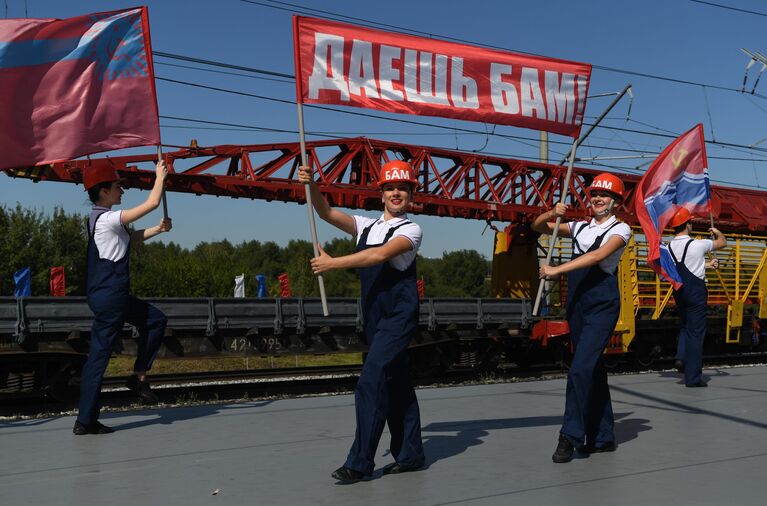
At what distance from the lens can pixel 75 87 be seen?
668 centimetres

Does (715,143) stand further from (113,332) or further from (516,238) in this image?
(113,332)

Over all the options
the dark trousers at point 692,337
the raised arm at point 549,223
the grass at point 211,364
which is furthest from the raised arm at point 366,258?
the grass at point 211,364

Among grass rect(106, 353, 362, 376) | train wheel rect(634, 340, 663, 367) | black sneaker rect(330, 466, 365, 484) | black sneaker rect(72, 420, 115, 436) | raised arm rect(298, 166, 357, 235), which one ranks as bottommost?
grass rect(106, 353, 362, 376)

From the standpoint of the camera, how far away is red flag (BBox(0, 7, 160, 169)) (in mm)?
6496

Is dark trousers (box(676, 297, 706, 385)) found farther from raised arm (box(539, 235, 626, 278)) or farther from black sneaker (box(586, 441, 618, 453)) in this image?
raised arm (box(539, 235, 626, 278))

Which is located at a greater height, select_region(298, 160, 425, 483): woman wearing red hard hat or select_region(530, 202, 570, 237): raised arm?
select_region(530, 202, 570, 237): raised arm

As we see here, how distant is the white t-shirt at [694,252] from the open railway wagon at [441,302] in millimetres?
3856

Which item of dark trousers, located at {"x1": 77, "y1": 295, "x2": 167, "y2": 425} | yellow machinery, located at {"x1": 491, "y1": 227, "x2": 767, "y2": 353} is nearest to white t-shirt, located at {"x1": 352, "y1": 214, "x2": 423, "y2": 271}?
dark trousers, located at {"x1": 77, "y1": 295, "x2": 167, "y2": 425}

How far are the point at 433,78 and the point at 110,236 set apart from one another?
2.70m

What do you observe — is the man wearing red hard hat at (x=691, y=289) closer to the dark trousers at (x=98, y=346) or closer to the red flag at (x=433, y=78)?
the red flag at (x=433, y=78)

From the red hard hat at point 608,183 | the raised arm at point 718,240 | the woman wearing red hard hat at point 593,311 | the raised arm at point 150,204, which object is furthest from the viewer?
the raised arm at point 718,240

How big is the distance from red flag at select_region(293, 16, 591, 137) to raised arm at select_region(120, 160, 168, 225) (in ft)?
3.82

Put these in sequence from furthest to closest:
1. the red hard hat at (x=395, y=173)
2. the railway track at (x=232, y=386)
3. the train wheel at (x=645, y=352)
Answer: the train wheel at (x=645, y=352)
the railway track at (x=232, y=386)
the red hard hat at (x=395, y=173)

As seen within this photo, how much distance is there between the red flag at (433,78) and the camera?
6184 mm
